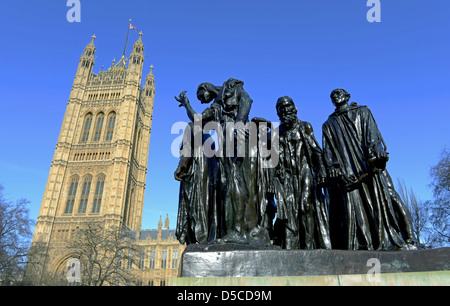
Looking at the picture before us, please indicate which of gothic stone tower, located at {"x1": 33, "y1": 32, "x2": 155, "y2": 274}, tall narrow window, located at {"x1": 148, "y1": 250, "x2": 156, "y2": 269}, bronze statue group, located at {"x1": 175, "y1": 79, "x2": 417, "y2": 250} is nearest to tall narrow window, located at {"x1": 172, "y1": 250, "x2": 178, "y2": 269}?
tall narrow window, located at {"x1": 148, "y1": 250, "x2": 156, "y2": 269}

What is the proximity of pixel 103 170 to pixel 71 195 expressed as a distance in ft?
22.0

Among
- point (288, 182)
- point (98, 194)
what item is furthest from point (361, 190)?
point (98, 194)

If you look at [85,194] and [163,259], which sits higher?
[85,194]

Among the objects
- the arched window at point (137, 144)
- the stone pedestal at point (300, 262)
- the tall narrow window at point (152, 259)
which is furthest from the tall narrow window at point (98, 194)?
the stone pedestal at point (300, 262)

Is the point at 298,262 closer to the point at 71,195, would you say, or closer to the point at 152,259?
the point at 152,259

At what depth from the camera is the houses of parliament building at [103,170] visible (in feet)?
176

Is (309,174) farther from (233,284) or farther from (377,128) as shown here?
Answer: (233,284)

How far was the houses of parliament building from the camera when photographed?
5369 centimetres

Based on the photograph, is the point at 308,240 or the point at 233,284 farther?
the point at 308,240

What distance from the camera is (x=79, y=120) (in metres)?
62.8

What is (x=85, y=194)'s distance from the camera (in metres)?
56.8
